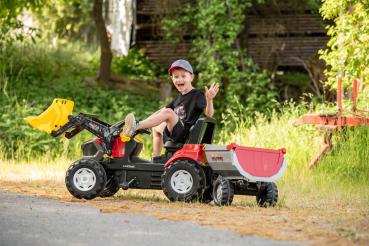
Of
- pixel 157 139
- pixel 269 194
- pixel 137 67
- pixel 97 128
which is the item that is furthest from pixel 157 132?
pixel 137 67

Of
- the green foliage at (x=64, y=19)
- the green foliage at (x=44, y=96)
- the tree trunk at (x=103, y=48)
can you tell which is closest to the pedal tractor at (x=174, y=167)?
the green foliage at (x=44, y=96)

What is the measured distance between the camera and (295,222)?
7574mm

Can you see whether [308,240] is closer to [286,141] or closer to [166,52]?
[286,141]

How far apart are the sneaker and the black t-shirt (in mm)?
525

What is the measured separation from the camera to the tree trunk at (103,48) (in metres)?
20.8

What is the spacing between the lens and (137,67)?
22.3 metres

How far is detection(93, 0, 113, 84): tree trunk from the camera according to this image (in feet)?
68.3

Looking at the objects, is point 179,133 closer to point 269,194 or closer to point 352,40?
point 269,194

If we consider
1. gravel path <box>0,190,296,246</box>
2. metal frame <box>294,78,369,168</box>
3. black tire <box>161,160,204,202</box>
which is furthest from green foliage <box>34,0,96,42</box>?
gravel path <box>0,190,296,246</box>

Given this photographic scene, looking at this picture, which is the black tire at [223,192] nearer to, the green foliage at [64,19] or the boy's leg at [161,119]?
the boy's leg at [161,119]

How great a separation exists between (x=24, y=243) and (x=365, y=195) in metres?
5.14

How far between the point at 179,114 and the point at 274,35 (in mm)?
11992

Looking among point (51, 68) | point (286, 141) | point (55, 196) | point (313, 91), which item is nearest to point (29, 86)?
point (51, 68)

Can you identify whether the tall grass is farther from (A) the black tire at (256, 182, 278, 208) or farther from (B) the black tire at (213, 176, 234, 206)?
(B) the black tire at (213, 176, 234, 206)
